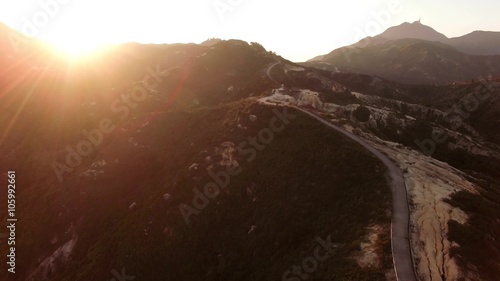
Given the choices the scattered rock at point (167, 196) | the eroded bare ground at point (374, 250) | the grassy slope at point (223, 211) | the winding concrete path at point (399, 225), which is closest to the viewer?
the winding concrete path at point (399, 225)

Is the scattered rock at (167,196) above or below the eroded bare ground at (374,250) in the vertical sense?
below

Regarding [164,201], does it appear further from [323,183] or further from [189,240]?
[323,183]

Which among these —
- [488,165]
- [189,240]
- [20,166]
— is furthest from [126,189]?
[488,165]

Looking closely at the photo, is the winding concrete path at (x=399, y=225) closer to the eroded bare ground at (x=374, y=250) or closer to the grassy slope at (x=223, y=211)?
the eroded bare ground at (x=374, y=250)

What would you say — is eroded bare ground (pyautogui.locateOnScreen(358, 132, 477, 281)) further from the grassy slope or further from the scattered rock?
the scattered rock

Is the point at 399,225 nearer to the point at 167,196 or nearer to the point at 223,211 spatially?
the point at 223,211

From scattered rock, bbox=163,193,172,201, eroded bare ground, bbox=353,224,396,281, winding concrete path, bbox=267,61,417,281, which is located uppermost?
winding concrete path, bbox=267,61,417,281

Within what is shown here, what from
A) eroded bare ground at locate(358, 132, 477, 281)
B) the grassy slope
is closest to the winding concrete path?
eroded bare ground at locate(358, 132, 477, 281)

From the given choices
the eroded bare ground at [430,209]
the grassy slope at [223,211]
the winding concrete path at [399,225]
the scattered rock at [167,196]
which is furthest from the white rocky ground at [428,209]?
the scattered rock at [167,196]

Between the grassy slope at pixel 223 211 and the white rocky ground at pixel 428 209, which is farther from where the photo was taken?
the grassy slope at pixel 223 211
